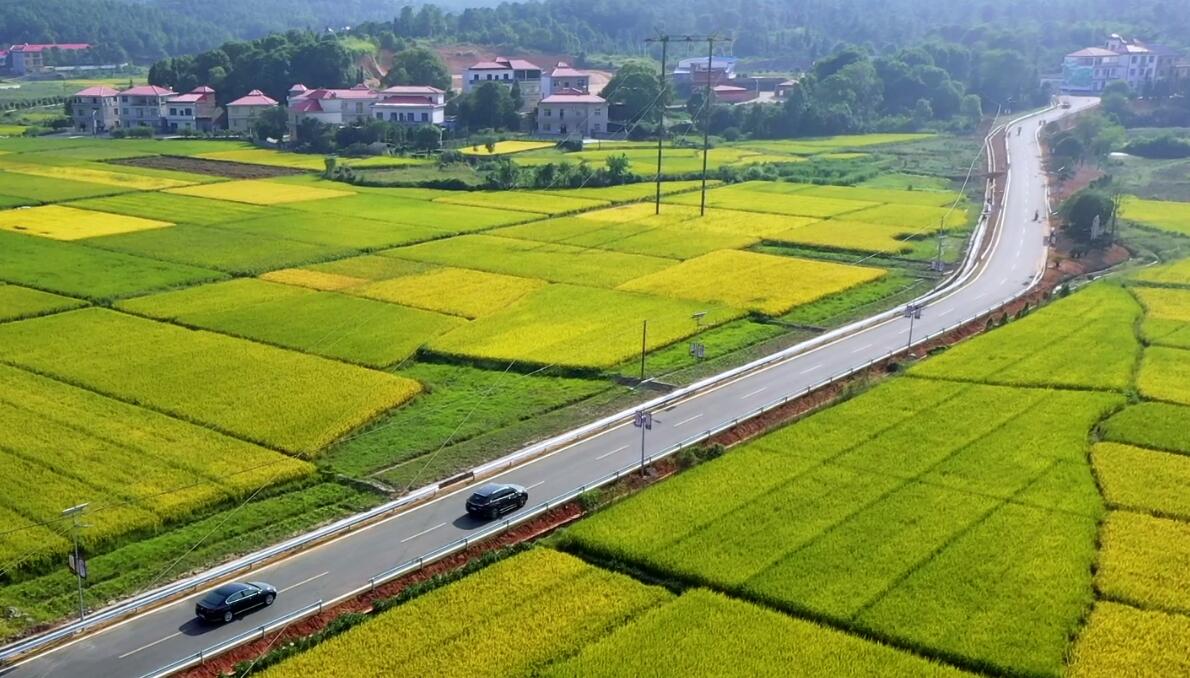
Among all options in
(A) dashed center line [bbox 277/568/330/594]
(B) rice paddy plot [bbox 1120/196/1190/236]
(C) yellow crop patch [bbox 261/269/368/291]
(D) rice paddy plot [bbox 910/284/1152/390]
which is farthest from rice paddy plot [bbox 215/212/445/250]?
(B) rice paddy plot [bbox 1120/196/1190/236]

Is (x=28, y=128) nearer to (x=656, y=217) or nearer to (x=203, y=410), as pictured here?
(x=656, y=217)

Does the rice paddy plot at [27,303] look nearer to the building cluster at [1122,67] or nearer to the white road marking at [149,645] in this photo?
the white road marking at [149,645]

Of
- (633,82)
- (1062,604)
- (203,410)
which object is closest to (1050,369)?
(1062,604)

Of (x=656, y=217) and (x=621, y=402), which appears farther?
(x=656, y=217)

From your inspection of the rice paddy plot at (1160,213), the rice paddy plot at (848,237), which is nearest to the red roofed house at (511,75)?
the rice paddy plot at (848,237)

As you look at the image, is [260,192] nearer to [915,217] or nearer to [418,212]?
[418,212]

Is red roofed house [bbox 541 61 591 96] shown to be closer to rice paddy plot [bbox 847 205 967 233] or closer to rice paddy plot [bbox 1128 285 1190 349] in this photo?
rice paddy plot [bbox 847 205 967 233]

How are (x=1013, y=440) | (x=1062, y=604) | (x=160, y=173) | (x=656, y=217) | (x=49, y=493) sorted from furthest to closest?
(x=160, y=173), (x=656, y=217), (x=1013, y=440), (x=49, y=493), (x=1062, y=604)
